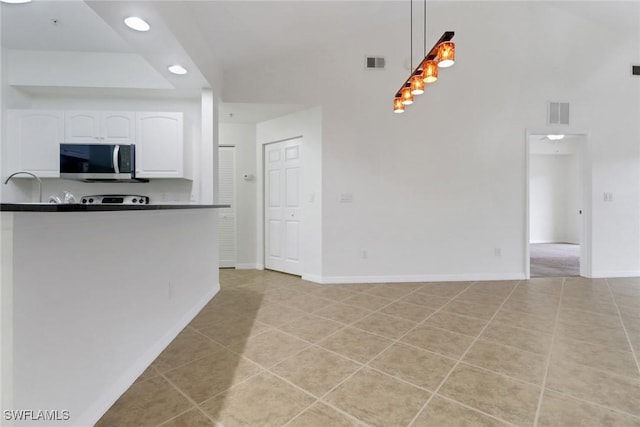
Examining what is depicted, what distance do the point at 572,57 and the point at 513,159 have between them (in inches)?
69.9

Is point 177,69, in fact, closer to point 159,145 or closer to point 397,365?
point 159,145

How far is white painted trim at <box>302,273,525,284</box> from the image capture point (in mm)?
4023

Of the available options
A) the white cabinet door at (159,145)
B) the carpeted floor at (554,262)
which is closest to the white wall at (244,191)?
the white cabinet door at (159,145)

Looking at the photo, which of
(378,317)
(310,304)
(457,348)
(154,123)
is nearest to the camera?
(457,348)

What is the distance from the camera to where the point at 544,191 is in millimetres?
8461

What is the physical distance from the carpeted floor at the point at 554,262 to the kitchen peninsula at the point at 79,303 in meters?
5.13

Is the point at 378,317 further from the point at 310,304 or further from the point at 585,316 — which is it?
the point at 585,316

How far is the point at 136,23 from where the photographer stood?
215cm

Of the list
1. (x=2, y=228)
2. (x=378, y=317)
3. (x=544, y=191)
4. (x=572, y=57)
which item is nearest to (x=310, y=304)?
(x=378, y=317)

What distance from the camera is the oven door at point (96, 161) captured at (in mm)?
3479

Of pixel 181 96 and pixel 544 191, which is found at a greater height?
pixel 181 96

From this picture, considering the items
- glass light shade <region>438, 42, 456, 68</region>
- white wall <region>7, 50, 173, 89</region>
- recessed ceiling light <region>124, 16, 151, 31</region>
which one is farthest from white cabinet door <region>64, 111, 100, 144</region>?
glass light shade <region>438, 42, 456, 68</region>

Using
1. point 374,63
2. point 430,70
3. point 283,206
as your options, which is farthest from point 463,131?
point 283,206

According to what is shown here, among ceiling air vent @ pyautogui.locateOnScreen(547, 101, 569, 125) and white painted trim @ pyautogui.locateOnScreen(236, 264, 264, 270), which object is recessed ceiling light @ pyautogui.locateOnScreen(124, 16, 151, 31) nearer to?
white painted trim @ pyautogui.locateOnScreen(236, 264, 264, 270)
